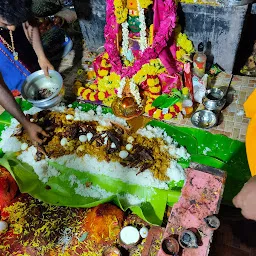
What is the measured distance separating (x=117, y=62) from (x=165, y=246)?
9.93ft

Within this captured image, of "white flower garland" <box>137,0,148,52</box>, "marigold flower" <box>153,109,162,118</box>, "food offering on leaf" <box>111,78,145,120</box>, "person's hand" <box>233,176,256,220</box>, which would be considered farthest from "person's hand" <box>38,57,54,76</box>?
"person's hand" <box>233,176,256,220</box>

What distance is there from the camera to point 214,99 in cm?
416

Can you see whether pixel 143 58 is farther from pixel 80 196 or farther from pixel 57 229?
pixel 57 229

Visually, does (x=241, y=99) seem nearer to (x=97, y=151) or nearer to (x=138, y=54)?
(x=138, y=54)

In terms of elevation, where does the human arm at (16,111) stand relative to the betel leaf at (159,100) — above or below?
above

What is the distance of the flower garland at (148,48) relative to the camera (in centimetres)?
416

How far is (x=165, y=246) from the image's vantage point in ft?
7.56

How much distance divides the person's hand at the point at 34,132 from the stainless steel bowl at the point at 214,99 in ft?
7.36

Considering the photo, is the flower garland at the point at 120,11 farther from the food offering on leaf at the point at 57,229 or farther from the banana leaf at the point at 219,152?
the food offering on leaf at the point at 57,229

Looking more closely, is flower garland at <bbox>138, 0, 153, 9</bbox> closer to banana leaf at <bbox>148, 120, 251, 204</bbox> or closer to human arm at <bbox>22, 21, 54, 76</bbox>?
human arm at <bbox>22, 21, 54, 76</bbox>

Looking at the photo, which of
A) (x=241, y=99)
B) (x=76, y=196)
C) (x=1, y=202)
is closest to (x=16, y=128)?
(x=1, y=202)

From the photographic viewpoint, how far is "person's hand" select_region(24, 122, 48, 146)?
3801 mm

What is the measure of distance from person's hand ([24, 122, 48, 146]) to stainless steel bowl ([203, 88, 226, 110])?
2.24 m

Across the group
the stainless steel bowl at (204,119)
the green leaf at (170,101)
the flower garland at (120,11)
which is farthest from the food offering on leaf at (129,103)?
the flower garland at (120,11)
